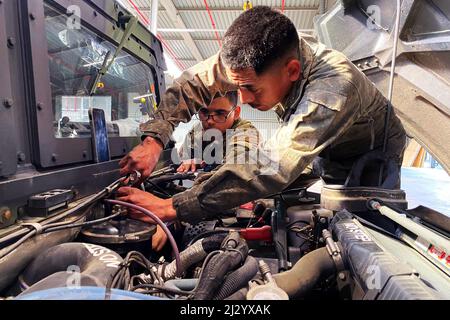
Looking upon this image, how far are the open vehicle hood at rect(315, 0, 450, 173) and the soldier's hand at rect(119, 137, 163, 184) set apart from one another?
1.57 m

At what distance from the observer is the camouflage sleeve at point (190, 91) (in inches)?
66.6

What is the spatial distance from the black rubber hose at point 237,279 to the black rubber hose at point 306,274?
2.7 inches

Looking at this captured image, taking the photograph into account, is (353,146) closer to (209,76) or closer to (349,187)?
(349,187)

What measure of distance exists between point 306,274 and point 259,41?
84 centimetres

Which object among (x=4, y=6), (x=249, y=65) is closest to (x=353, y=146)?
(x=249, y=65)

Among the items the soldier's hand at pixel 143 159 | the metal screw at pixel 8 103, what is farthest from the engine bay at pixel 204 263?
the metal screw at pixel 8 103

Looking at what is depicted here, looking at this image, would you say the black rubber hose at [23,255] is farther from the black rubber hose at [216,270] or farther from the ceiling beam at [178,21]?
the ceiling beam at [178,21]

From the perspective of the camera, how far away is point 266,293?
2.23ft

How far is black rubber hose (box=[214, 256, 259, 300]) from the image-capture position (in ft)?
2.48

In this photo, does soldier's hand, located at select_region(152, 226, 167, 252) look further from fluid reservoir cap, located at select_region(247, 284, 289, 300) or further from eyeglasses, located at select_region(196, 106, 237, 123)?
eyeglasses, located at select_region(196, 106, 237, 123)

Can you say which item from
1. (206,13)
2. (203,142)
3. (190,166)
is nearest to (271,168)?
(190,166)

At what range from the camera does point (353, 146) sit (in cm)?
162

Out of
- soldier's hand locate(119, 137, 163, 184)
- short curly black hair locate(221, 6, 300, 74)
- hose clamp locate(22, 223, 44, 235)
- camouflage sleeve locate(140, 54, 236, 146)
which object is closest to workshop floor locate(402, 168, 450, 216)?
camouflage sleeve locate(140, 54, 236, 146)

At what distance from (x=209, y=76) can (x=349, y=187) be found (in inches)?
38.0
